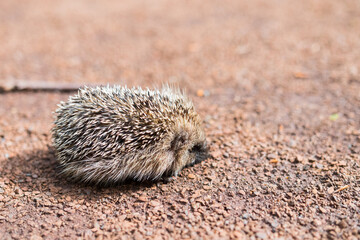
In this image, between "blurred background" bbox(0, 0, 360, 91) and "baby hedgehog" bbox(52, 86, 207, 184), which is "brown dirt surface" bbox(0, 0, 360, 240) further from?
"baby hedgehog" bbox(52, 86, 207, 184)

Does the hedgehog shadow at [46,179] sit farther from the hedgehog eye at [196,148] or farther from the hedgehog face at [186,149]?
the hedgehog eye at [196,148]

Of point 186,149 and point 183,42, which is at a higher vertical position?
point 183,42

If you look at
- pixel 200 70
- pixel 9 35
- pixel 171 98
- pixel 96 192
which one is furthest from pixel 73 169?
pixel 9 35

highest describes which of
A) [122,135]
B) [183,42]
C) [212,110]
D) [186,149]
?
[183,42]

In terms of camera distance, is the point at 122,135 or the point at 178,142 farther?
the point at 178,142

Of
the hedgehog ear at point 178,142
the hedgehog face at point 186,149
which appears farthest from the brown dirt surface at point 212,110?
the hedgehog ear at point 178,142

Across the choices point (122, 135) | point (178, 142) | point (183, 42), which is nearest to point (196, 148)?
point (178, 142)

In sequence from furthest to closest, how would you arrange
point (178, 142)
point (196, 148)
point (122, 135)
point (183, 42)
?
A: point (183, 42) < point (196, 148) < point (178, 142) < point (122, 135)

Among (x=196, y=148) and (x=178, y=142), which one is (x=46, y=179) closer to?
(x=178, y=142)
